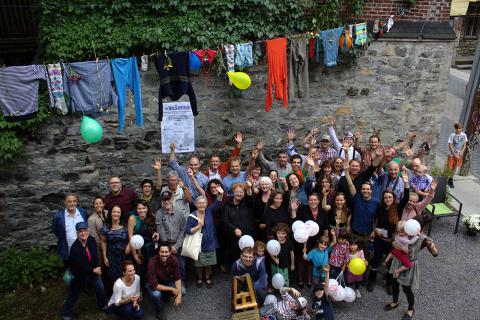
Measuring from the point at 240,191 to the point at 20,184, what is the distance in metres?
3.59

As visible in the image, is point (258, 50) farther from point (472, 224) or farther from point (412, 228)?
point (472, 224)

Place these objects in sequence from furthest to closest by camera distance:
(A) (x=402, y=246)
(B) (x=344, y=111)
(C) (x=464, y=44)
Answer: (C) (x=464, y=44)
(B) (x=344, y=111)
(A) (x=402, y=246)

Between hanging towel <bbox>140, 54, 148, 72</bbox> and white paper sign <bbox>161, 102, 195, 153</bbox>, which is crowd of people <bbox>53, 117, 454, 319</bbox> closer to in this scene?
white paper sign <bbox>161, 102, 195, 153</bbox>

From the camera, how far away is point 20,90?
604cm

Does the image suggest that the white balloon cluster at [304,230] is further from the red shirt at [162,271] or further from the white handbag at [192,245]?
the red shirt at [162,271]

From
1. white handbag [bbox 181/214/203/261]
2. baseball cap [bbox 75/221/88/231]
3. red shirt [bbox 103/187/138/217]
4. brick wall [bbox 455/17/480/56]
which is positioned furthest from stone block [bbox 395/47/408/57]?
brick wall [bbox 455/17/480/56]

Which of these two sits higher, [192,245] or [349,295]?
[192,245]

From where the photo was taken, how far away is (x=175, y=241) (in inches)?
234

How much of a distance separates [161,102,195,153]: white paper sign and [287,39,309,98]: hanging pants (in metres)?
1.81

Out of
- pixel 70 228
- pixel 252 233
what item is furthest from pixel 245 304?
pixel 70 228

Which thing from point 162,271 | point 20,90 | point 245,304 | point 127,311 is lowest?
point 127,311

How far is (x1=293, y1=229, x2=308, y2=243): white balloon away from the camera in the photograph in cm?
573

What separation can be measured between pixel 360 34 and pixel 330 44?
632mm

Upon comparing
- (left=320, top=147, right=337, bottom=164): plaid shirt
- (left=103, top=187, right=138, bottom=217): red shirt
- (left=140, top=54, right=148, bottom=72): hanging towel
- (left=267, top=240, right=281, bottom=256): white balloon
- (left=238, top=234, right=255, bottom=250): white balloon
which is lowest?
(left=267, top=240, right=281, bottom=256): white balloon
